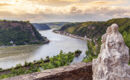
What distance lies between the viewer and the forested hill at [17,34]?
149 feet

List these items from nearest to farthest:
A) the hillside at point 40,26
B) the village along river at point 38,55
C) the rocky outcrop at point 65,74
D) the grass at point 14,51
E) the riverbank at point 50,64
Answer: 1. the rocky outcrop at point 65,74
2. the riverbank at point 50,64
3. the village along river at point 38,55
4. the grass at point 14,51
5. the hillside at point 40,26

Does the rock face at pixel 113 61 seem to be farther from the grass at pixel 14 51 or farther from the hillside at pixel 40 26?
the hillside at pixel 40 26

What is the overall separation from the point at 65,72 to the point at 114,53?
1.08 metres

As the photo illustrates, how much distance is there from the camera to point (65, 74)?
2.49 meters

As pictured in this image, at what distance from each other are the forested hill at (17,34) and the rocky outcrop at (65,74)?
43795 mm

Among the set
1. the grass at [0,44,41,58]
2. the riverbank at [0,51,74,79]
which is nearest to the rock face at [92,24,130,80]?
the riverbank at [0,51,74,79]

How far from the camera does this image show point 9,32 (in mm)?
48844

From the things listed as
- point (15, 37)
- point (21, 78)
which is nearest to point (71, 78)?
point (21, 78)

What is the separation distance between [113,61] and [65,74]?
41.9 inches

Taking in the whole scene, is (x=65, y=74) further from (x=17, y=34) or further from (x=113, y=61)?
(x=17, y=34)

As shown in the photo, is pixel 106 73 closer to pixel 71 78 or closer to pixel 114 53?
pixel 114 53

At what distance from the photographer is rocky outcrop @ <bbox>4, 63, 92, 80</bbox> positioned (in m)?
2.31

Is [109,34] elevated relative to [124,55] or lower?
elevated

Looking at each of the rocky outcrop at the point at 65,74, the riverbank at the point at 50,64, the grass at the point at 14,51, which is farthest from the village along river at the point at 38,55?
the rocky outcrop at the point at 65,74
